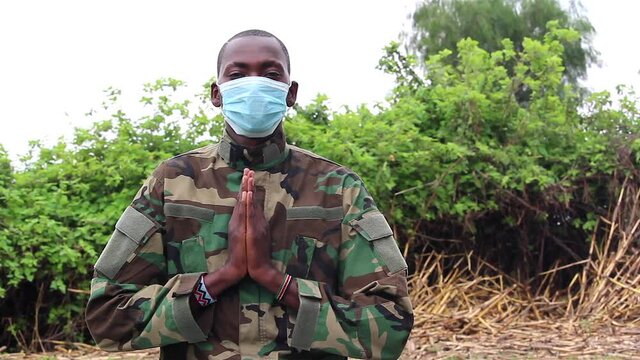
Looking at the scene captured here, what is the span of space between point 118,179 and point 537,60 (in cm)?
382

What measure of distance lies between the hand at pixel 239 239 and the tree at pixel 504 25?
62.1 feet

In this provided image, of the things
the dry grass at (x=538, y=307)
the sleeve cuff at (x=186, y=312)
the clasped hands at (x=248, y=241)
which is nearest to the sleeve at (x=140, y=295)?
the sleeve cuff at (x=186, y=312)

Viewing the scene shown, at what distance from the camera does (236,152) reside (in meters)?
2.04

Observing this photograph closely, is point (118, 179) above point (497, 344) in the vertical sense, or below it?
above

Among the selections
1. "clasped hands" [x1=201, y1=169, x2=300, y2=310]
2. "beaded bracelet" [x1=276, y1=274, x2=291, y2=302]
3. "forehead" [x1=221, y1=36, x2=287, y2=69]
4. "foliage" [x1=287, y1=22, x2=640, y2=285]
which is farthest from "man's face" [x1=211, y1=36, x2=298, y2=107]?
"foliage" [x1=287, y1=22, x2=640, y2=285]

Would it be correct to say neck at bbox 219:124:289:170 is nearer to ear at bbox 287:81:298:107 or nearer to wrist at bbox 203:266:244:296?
ear at bbox 287:81:298:107

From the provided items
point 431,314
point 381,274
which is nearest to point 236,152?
point 381,274

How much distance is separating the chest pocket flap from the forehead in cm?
47

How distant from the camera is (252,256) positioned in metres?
1.84

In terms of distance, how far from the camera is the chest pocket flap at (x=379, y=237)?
1.97 meters

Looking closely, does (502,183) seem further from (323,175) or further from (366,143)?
(323,175)

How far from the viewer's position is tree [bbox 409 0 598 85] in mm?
20594

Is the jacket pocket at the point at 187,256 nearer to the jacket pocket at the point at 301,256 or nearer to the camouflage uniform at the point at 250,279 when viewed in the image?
the camouflage uniform at the point at 250,279

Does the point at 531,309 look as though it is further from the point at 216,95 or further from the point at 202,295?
the point at 202,295
